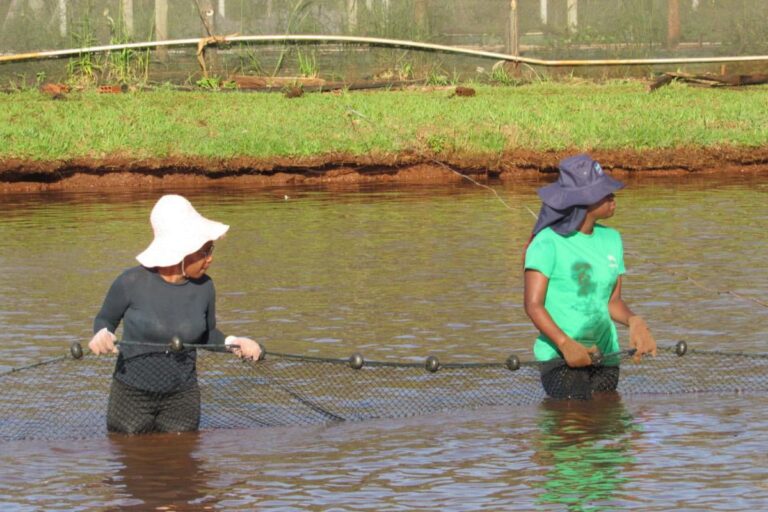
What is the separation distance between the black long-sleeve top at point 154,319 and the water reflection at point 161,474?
359mm

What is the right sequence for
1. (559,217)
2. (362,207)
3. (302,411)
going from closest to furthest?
(559,217)
(302,411)
(362,207)

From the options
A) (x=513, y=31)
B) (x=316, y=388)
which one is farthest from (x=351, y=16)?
(x=316, y=388)

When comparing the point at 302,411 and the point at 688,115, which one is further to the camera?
the point at 688,115

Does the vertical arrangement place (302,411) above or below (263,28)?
below

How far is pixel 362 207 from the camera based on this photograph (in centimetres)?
1538

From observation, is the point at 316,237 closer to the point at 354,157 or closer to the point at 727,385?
the point at 354,157

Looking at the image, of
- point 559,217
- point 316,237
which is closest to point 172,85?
point 316,237

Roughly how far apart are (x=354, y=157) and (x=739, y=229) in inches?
217

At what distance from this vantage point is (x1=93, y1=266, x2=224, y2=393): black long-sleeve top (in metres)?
6.64

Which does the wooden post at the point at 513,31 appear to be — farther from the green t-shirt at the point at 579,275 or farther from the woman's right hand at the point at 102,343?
the woman's right hand at the point at 102,343

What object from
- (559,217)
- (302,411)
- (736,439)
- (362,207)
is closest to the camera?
(559,217)

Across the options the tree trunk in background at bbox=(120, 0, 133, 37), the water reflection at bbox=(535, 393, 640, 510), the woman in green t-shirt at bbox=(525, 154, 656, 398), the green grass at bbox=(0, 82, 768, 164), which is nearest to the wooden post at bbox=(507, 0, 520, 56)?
the green grass at bbox=(0, 82, 768, 164)

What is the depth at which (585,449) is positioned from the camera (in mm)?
7039

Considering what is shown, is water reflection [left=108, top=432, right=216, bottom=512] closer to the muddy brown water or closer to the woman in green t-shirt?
the muddy brown water
